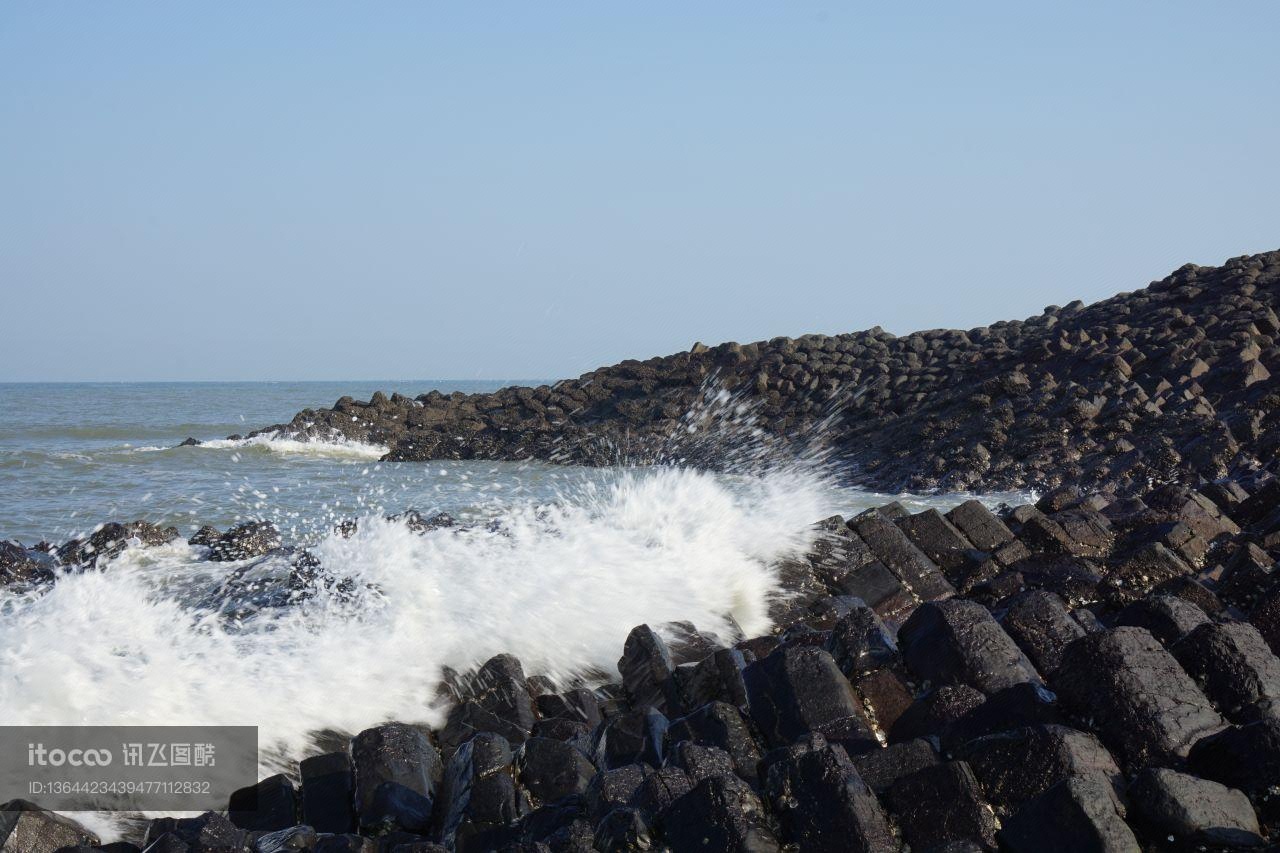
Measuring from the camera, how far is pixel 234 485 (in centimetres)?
1502

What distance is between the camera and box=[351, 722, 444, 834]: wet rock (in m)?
4.27

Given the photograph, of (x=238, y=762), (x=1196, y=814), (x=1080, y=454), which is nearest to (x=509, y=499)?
(x=1080, y=454)

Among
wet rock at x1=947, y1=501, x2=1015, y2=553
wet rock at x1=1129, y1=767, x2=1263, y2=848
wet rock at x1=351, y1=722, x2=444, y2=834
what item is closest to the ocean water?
wet rock at x1=351, y1=722, x2=444, y2=834

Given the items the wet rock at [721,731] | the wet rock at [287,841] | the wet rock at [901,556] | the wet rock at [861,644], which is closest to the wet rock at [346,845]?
the wet rock at [287,841]

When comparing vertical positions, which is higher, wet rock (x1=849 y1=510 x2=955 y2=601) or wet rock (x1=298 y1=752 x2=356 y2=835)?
wet rock (x1=849 y1=510 x2=955 y2=601)

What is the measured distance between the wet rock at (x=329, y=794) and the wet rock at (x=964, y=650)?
2.23m

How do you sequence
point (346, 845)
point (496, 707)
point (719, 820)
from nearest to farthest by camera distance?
point (719, 820) → point (346, 845) → point (496, 707)

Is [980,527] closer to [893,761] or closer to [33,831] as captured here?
[893,761]

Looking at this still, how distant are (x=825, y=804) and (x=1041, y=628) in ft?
6.54

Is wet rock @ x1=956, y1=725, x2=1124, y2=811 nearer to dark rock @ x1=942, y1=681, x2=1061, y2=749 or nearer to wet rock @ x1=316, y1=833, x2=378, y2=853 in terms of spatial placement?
dark rock @ x1=942, y1=681, x2=1061, y2=749

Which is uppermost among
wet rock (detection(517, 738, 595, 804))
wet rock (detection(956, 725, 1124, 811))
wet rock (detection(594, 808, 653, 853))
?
wet rock (detection(956, 725, 1124, 811))

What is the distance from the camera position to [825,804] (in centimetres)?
337

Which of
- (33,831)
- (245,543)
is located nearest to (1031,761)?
(33,831)

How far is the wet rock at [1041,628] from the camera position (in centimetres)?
486
